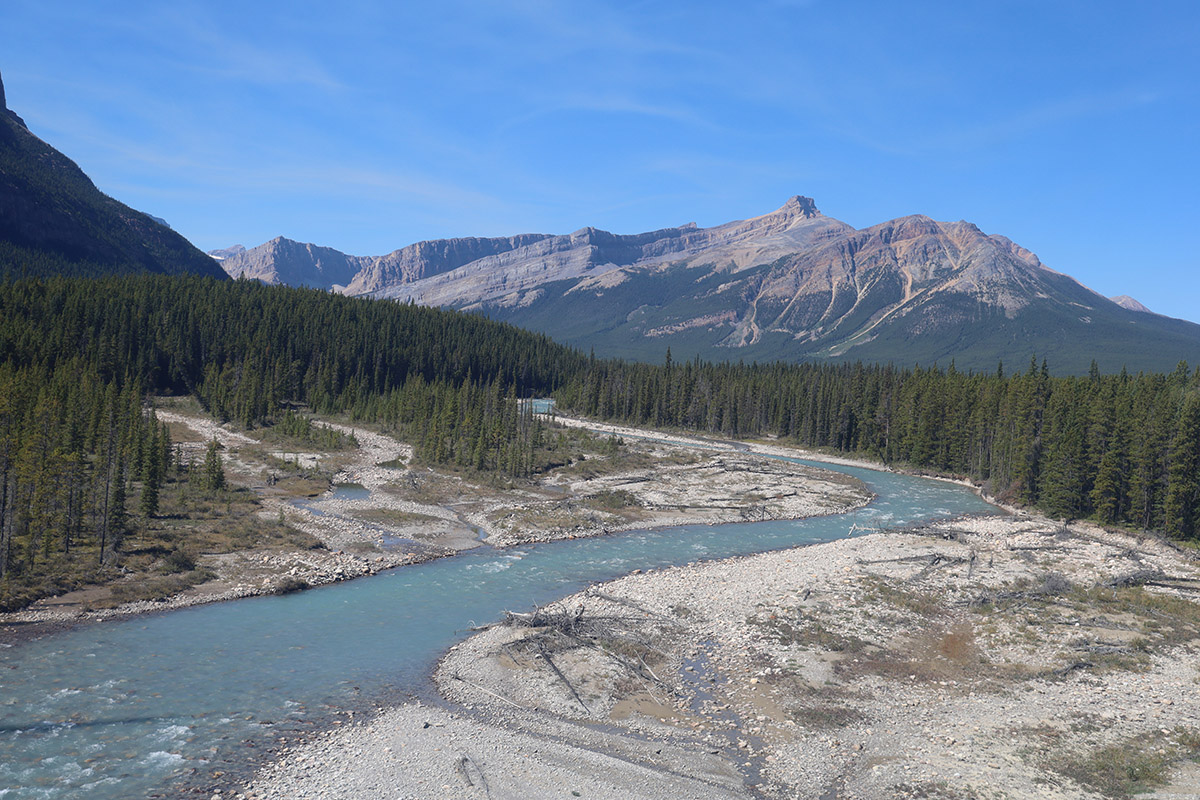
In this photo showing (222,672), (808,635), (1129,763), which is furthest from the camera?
(808,635)

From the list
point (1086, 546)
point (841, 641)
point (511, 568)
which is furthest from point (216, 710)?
point (1086, 546)

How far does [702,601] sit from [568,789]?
1832 centimetres

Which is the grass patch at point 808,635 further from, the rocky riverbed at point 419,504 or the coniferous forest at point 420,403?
the coniferous forest at point 420,403

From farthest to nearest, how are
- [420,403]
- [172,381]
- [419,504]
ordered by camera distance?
1. [172,381]
2. [420,403]
3. [419,504]

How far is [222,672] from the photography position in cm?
2578

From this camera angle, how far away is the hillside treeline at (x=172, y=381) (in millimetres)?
37938

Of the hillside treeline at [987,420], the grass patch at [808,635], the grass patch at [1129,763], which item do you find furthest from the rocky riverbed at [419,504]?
the grass patch at [1129,763]

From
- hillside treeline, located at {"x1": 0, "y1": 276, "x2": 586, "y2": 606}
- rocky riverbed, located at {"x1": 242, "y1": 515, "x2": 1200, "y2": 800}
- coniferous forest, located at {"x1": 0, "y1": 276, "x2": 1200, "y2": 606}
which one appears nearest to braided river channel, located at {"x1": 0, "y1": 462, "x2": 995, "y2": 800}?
rocky riverbed, located at {"x1": 242, "y1": 515, "x2": 1200, "y2": 800}

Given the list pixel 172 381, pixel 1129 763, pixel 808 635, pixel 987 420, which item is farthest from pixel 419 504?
pixel 172 381

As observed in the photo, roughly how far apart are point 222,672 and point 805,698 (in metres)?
21.6

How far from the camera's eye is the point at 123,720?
21922 mm

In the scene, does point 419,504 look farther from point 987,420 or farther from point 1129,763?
point 987,420

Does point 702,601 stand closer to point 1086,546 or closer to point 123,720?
point 123,720

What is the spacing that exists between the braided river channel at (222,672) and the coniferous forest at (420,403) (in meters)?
10.1
